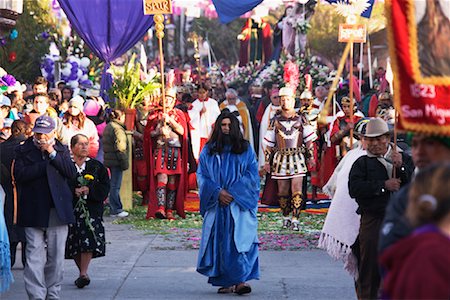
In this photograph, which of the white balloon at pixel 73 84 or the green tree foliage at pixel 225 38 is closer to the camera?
the white balloon at pixel 73 84

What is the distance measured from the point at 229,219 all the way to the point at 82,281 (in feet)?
4.83

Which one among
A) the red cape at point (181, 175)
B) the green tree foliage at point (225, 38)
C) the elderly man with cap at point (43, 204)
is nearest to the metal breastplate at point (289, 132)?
the red cape at point (181, 175)

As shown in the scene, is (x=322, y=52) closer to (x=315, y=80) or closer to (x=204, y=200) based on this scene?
(x=315, y=80)

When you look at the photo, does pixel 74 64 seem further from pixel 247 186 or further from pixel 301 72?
pixel 247 186

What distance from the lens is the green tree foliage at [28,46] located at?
840 inches

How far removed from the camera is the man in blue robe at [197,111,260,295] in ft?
32.2

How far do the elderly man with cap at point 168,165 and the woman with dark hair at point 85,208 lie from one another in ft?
17.2

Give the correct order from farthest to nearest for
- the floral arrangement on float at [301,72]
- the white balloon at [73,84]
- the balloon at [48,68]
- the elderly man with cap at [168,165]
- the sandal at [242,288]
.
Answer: the balloon at [48,68]
the floral arrangement on float at [301,72]
the white balloon at [73,84]
the elderly man with cap at [168,165]
the sandal at [242,288]

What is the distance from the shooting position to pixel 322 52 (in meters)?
54.2

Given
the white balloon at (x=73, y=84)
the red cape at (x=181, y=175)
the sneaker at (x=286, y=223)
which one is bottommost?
the sneaker at (x=286, y=223)

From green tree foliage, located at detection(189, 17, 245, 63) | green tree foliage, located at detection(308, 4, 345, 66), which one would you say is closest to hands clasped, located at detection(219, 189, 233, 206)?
green tree foliage, located at detection(308, 4, 345, 66)

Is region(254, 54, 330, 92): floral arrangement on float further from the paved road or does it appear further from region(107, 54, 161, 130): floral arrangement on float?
the paved road

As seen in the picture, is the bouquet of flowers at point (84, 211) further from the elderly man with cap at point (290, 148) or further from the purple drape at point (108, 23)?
the purple drape at point (108, 23)

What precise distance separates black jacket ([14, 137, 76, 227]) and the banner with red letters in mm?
4608
